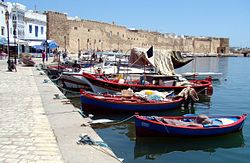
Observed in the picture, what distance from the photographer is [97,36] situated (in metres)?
67.0

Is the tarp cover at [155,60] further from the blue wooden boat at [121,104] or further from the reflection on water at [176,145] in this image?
the reflection on water at [176,145]

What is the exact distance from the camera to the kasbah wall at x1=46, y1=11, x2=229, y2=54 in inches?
2085

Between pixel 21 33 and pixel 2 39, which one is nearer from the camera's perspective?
pixel 2 39

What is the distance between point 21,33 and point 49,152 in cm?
3931

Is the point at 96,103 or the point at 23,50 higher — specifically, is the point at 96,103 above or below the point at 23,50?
below

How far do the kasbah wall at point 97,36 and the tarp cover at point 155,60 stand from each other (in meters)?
26.2

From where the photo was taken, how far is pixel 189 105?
1489 centimetres

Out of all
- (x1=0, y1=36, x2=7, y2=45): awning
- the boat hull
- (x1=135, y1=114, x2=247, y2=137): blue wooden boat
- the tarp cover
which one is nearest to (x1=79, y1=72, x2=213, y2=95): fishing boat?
the tarp cover

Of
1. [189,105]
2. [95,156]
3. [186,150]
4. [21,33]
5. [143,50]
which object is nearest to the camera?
[95,156]

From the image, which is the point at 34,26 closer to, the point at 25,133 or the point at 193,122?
the point at 193,122

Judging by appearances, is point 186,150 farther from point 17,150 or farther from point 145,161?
point 17,150

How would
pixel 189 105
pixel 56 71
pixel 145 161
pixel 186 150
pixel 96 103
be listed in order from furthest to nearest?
pixel 56 71 → pixel 189 105 → pixel 96 103 → pixel 186 150 → pixel 145 161

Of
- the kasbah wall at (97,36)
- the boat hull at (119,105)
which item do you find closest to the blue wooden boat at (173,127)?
the boat hull at (119,105)

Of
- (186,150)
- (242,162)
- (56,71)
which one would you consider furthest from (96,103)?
(56,71)
